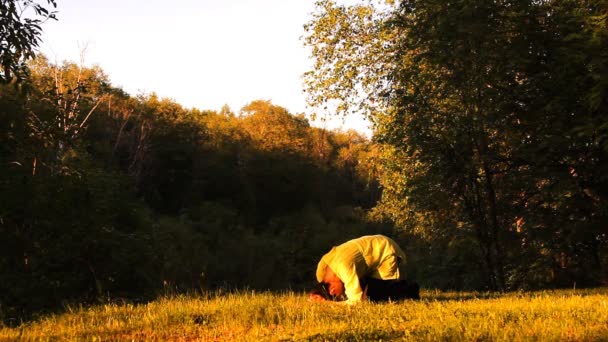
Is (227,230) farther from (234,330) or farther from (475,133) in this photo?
(234,330)

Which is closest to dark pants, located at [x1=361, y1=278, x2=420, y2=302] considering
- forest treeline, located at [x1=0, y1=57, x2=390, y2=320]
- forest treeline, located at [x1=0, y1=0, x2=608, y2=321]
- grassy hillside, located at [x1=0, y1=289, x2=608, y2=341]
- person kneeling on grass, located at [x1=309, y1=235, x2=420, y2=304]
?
person kneeling on grass, located at [x1=309, y1=235, x2=420, y2=304]

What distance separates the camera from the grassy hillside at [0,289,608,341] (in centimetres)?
607

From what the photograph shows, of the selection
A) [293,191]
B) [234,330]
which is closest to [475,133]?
[234,330]

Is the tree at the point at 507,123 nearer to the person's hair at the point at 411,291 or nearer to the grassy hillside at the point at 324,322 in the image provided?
the person's hair at the point at 411,291

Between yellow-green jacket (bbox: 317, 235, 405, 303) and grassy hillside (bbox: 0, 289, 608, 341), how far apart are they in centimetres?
98

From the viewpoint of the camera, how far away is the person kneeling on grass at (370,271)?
9945mm

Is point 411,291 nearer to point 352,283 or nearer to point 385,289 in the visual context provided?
point 385,289

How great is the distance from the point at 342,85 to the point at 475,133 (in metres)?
9.83

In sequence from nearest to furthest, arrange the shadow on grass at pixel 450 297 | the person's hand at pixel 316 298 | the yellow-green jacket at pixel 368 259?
the yellow-green jacket at pixel 368 259 → the person's hand at pixel 316 298 → the shadow on grass at pixel 450 297

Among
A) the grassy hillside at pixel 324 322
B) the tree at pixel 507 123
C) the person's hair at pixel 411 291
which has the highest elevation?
the tree at pixel 507 123

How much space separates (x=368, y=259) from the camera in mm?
10250

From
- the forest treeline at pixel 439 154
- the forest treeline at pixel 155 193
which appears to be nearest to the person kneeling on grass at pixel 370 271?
the forest treeline at pixel 439 154

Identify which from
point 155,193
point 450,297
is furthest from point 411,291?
point 155,193

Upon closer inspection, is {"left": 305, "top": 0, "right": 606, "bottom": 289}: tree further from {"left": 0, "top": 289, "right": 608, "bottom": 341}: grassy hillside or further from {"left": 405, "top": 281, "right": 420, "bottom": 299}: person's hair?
{"left": 0, "top": 289, "right": 608, "bottom": 341}: grassy hillside
